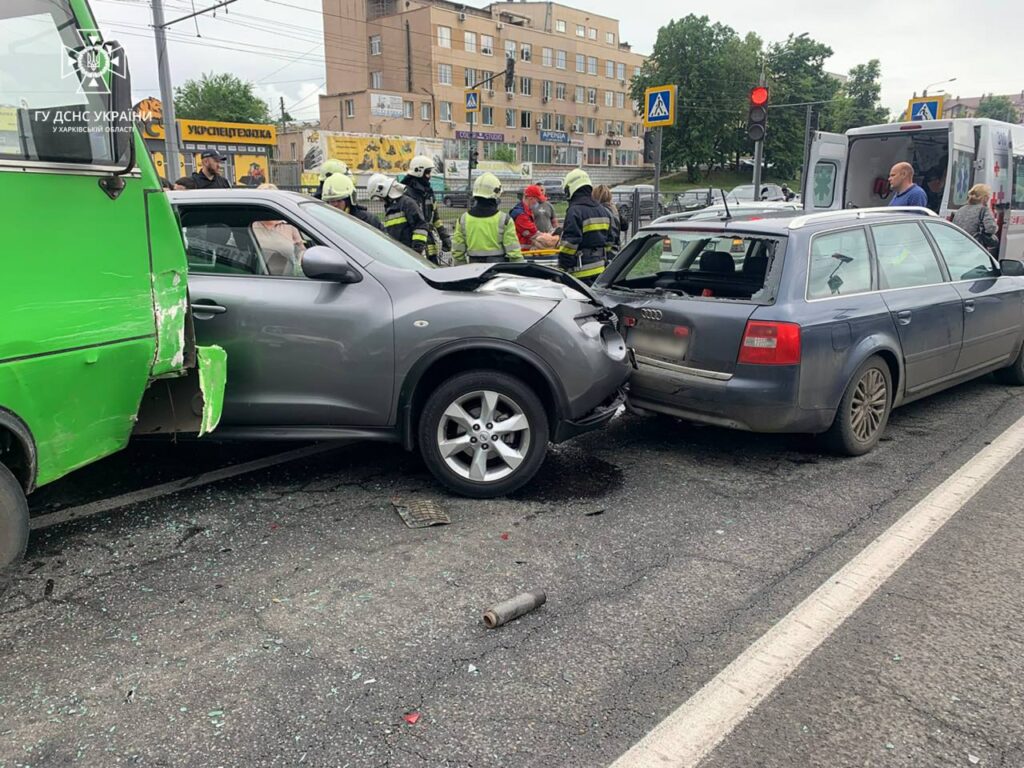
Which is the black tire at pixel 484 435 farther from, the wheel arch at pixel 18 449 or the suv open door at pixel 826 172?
the suv open door at pixel 826 172

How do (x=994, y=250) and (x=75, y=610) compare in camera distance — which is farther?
(x=994, y=250)

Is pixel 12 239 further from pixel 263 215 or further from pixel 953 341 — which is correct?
pixel 953 341

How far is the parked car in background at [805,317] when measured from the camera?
468cm

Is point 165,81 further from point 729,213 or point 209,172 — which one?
point 729,213

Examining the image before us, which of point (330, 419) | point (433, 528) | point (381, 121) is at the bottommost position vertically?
point (433, 528)

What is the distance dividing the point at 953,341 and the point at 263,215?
4877 millimetres

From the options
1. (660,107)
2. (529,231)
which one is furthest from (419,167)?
(660,107)

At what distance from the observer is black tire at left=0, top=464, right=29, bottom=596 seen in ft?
10.2

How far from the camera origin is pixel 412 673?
2816 mm

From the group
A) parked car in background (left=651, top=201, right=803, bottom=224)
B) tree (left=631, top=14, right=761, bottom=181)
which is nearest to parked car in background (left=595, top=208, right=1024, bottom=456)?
parked car in background (left=651, top=201, right=803, bottom=224)

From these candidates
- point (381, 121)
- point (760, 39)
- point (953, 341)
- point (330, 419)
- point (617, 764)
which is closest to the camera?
point (617, 764)

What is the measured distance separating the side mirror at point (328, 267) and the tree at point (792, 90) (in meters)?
72.7

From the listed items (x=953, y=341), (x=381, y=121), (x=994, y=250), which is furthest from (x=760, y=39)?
(x=953, y=341)

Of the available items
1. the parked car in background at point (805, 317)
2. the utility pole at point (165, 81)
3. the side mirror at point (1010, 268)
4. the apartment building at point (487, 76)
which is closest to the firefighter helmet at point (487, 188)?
the parked car in background at point (805, 317)
